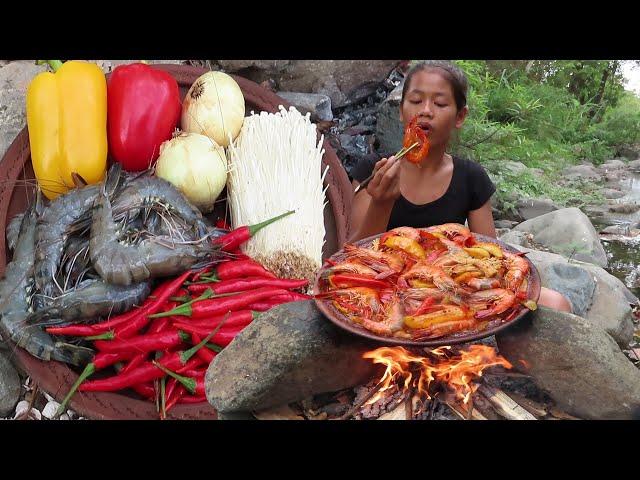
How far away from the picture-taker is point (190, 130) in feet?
10.1

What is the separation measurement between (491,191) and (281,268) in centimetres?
96

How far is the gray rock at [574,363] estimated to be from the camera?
1894 millimetres

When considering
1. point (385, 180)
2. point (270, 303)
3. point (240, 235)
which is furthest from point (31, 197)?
point (385, 180)

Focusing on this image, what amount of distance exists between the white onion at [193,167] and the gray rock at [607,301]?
1362mm

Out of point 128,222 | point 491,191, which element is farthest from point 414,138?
point 128,222

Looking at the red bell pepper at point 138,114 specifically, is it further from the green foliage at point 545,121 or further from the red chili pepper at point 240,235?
the green foliage at point 545,121

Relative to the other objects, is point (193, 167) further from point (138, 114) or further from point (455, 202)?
point (455, 202)

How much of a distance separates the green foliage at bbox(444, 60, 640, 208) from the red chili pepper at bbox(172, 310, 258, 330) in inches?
44.7

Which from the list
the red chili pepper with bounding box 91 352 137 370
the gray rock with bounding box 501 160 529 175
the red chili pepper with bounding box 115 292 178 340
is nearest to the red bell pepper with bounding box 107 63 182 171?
the red chili pepper with bounding box 115 292 178 340

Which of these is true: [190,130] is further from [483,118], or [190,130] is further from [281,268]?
[483,118]

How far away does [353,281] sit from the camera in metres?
2.02

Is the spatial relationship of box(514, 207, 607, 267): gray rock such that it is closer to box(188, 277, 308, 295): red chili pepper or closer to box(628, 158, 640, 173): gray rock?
box(628, 158, 640, 173): gray rock

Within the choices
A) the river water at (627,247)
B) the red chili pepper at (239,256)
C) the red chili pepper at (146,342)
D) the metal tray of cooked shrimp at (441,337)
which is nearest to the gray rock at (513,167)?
the river water at (627,247)
